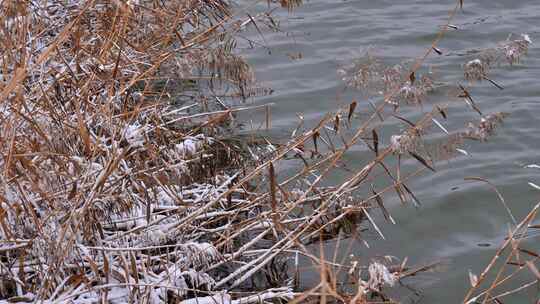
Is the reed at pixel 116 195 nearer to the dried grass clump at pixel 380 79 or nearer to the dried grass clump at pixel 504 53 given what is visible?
the dried grass clump at pixel 380 79

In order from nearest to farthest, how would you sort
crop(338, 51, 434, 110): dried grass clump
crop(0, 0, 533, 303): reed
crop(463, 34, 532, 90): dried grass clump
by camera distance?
crop(0, 0, 533, 303): reed < crop(338, 51, 434, 110): dried grass clump < crop(463, 34, 532, 90): dried grass clump

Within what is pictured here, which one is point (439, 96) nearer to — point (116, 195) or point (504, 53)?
point (504, 53)

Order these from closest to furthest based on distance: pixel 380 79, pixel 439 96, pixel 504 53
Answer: pixel 439 96
pixel 380 79
pixel 504 53

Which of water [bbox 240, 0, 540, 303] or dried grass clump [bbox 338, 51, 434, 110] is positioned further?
dried grass clump [bbox 338, 51, 434, 110]

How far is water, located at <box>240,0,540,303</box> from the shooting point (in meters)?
5.12

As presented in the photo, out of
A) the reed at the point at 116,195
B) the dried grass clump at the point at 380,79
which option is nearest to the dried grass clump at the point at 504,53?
the dried grass clump at the point at 380,79

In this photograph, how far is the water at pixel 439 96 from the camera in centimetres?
512

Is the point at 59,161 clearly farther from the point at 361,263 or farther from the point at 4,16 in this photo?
the point at 361,263

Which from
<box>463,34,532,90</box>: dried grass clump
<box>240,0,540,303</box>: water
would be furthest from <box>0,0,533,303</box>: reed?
<box>463,34,532,90</box>: dried grass clump

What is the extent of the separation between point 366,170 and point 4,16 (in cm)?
154

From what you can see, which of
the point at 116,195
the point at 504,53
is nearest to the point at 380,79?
the point at 504,53

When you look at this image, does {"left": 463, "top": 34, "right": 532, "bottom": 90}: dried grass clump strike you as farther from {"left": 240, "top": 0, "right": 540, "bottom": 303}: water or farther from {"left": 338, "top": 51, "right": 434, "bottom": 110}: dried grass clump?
{"left": 338, "top": 51, "right": 434, "bottom": 110}: dried grass clump

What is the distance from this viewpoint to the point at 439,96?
7062mm

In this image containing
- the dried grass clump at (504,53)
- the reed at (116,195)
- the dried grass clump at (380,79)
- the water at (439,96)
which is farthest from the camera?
the dried grass clump at (504,53)
